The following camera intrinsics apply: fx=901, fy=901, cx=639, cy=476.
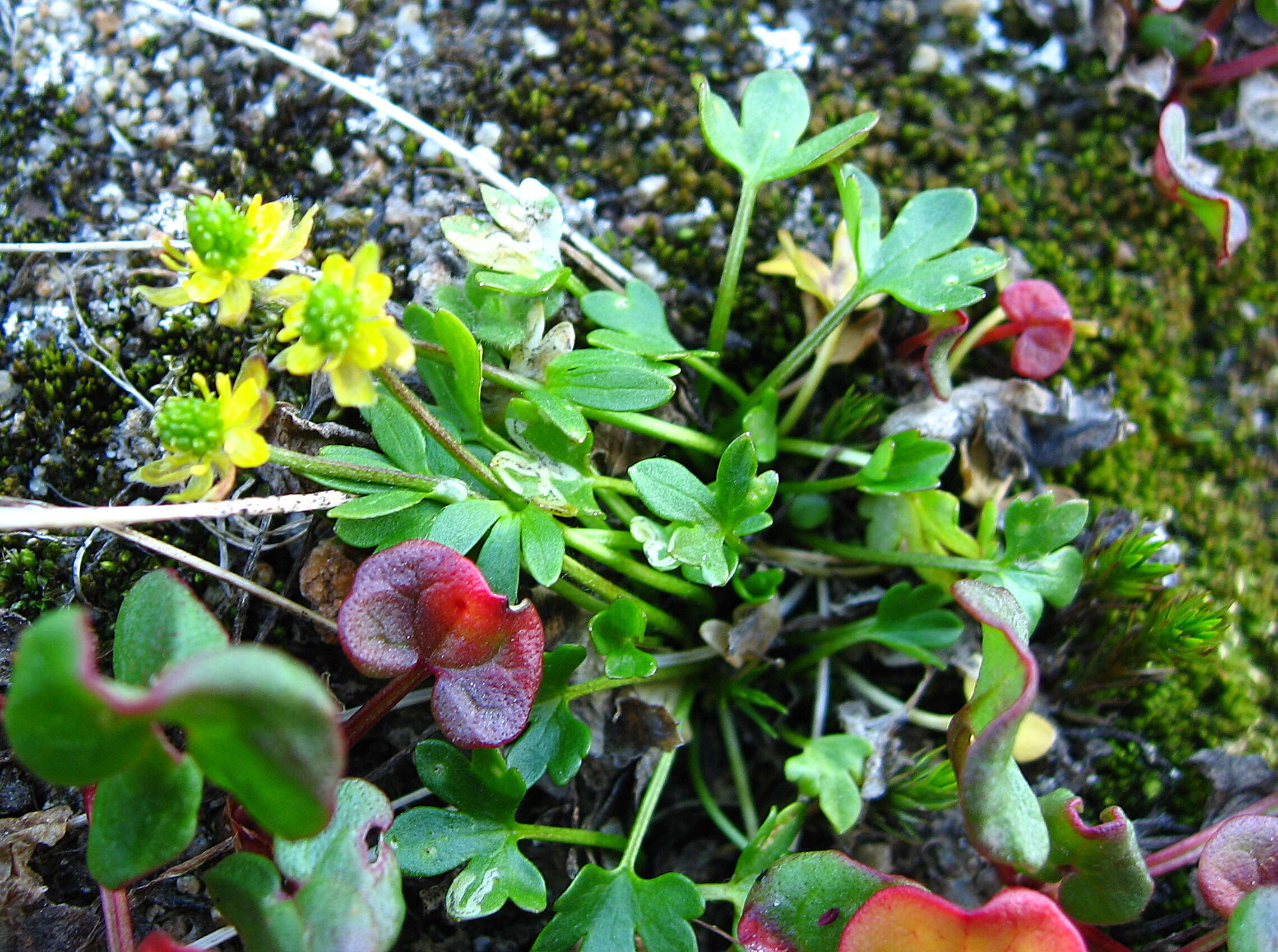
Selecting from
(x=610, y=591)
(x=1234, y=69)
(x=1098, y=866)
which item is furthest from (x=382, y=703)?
(x=1234, y=69)

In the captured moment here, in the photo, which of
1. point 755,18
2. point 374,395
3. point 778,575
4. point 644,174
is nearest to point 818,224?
point 644,174

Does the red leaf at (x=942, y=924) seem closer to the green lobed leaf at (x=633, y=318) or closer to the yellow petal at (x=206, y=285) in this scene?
the green lobed leaf at (x=633, y=318)

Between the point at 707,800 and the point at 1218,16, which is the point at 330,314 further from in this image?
the point at 1218,16

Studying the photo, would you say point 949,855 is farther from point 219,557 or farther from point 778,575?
point 219,557

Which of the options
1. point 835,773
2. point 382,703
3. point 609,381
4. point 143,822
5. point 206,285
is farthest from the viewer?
point 835,773

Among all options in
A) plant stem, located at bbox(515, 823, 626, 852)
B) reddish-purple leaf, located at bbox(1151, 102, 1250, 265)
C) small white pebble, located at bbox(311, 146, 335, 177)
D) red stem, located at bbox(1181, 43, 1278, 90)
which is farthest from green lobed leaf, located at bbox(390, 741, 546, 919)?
red stem, located at bbox(1181, 43, 1278, 90)

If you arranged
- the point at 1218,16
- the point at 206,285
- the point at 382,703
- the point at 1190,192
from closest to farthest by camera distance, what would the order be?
the point at 206,285 → the point at 382,703 → the point at 1190,192 → the point at 1218,16

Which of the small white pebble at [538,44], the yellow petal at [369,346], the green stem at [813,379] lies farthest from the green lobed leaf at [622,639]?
the small white pebble at [538,44]
